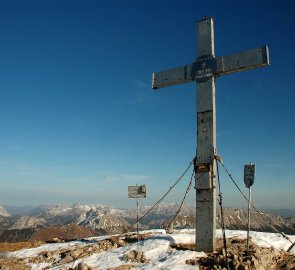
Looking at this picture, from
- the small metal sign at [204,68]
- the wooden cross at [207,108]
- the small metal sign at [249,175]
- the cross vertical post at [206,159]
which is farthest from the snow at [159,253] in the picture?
the small metal sign at [204,68]

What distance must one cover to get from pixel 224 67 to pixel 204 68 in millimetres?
880

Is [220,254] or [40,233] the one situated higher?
[220,254]

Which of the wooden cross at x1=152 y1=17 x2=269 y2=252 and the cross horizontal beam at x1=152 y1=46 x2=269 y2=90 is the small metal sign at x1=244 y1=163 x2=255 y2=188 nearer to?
the wooden cross at x1=152 y1=17 x2=269 y2=252

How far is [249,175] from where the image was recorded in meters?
14.9

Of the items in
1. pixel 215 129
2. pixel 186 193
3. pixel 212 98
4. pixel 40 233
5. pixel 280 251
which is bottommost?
pixel 40 233

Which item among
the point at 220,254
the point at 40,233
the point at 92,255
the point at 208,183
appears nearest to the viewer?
the point at 220,254

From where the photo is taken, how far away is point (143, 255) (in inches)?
538

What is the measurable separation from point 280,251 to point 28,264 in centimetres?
1108

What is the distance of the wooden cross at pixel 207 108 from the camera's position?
13.5 metres

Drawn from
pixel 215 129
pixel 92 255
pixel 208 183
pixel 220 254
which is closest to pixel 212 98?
pixel 215 129

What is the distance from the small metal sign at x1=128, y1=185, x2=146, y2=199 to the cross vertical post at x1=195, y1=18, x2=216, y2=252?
12.5 ft

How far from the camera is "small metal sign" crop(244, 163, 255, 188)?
48.9ft

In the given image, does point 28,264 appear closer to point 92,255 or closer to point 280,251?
point 92,255

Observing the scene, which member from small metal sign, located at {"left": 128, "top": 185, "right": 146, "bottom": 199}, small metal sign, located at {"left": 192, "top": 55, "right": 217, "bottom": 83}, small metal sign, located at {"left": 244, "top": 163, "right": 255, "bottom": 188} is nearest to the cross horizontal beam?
small metal sign, located at {"left": 192, "top": 55, "right": 217, "bottom": 83}
